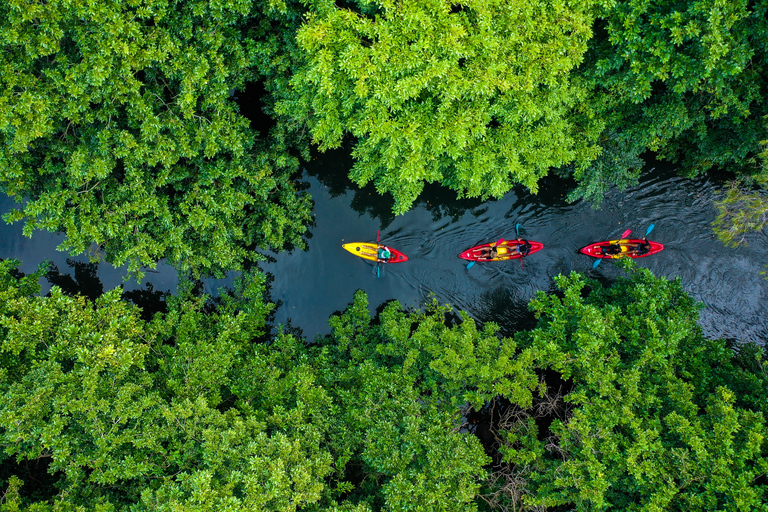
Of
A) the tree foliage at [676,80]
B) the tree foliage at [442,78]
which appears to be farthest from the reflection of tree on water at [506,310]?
the tree foliage at [442,78]

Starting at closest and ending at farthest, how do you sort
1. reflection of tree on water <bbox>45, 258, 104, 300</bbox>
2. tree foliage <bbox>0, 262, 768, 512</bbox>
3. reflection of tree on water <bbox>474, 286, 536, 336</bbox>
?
1. tree foliage <bbox>0, 262, 768, 512</bbox>
2. reflection of tree on water <bbox>45, 258, 104, 300</bbox>
3. reflection of tree on water <bbox>474, 286, 536, 336</bbox>

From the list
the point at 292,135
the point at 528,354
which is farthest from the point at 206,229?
the point at 528,354

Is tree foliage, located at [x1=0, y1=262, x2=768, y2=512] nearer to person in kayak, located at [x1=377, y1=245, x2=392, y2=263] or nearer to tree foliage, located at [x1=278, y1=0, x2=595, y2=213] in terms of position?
person in kayak, located at [x1=377, y1=245, x2=392, y2=263]

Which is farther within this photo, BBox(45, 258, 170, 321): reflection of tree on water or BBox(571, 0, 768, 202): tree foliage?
BBox(45, 258, 170, 321): reflection of tree on water

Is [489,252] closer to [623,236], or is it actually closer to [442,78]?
[623,236]

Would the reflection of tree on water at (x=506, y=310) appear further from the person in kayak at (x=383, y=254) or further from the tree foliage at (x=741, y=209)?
the tree foliage at (x=741, y=209)

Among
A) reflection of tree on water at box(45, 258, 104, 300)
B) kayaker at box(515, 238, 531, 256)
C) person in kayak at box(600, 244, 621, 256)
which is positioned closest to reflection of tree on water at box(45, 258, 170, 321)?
reflection of tree on water at box(45, 258, 104, 300)

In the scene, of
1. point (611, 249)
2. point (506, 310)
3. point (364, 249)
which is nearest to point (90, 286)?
point (364, 249)
